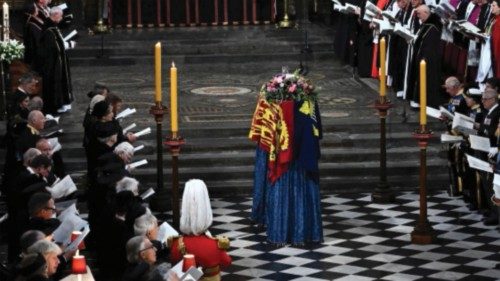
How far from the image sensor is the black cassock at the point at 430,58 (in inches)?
861

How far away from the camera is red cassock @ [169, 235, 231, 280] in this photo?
40.8 ft

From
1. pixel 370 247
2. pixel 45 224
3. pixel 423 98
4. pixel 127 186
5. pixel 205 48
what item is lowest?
pixel 370 247

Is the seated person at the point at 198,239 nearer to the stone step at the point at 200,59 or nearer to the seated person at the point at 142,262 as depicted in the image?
the seated person at the point at 142,262

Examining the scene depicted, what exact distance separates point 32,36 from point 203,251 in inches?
407

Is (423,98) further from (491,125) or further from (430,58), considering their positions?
(430,58)

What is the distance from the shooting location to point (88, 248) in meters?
16.3

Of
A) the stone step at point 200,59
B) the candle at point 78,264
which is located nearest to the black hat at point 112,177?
the candle at point 78,264

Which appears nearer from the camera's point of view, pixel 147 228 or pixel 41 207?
pixel 147 228

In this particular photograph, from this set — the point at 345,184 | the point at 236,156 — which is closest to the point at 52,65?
the point at 236,156

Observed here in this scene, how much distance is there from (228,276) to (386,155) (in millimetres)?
4777

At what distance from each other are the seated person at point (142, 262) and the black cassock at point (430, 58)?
1089 centimetres

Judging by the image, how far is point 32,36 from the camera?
22.1m

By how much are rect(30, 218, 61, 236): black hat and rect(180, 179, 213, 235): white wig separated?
1114 millimetres

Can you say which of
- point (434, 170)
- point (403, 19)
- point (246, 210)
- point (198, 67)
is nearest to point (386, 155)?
point (434, 170)
